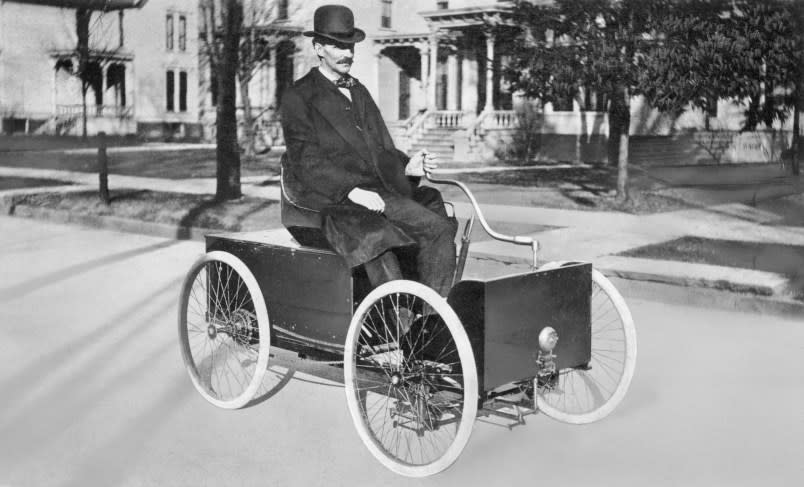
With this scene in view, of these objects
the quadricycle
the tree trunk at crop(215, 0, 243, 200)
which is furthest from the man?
the tree trunk at crop(215, 0, 243, 200)

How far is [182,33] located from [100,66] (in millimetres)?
3441

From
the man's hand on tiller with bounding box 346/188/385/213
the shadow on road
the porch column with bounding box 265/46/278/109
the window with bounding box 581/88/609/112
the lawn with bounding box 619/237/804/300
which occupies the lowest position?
the shadow on road

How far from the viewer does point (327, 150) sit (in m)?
5.44

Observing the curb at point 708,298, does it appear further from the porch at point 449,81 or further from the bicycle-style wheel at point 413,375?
the porch at point 449,81

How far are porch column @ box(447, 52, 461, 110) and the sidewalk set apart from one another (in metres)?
3.81

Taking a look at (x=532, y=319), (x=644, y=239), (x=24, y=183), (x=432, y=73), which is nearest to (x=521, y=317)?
(x=532, y=319)

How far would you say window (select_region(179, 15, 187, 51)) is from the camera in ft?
65.6

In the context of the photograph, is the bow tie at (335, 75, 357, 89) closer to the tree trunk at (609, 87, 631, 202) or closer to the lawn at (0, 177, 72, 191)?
the tree trunk at (609, 87, 631, 202)

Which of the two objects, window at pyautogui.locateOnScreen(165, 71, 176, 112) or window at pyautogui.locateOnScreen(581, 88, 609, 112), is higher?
window at pyautogui.locateOnScreen(165, 71, 176, 112)

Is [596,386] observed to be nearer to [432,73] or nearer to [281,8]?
[281,8]

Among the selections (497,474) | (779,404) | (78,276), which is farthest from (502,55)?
(497,474)

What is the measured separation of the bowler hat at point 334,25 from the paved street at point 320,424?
69.1 inches

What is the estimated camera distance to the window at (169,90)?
27.8 m

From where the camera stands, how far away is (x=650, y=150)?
23875mm
